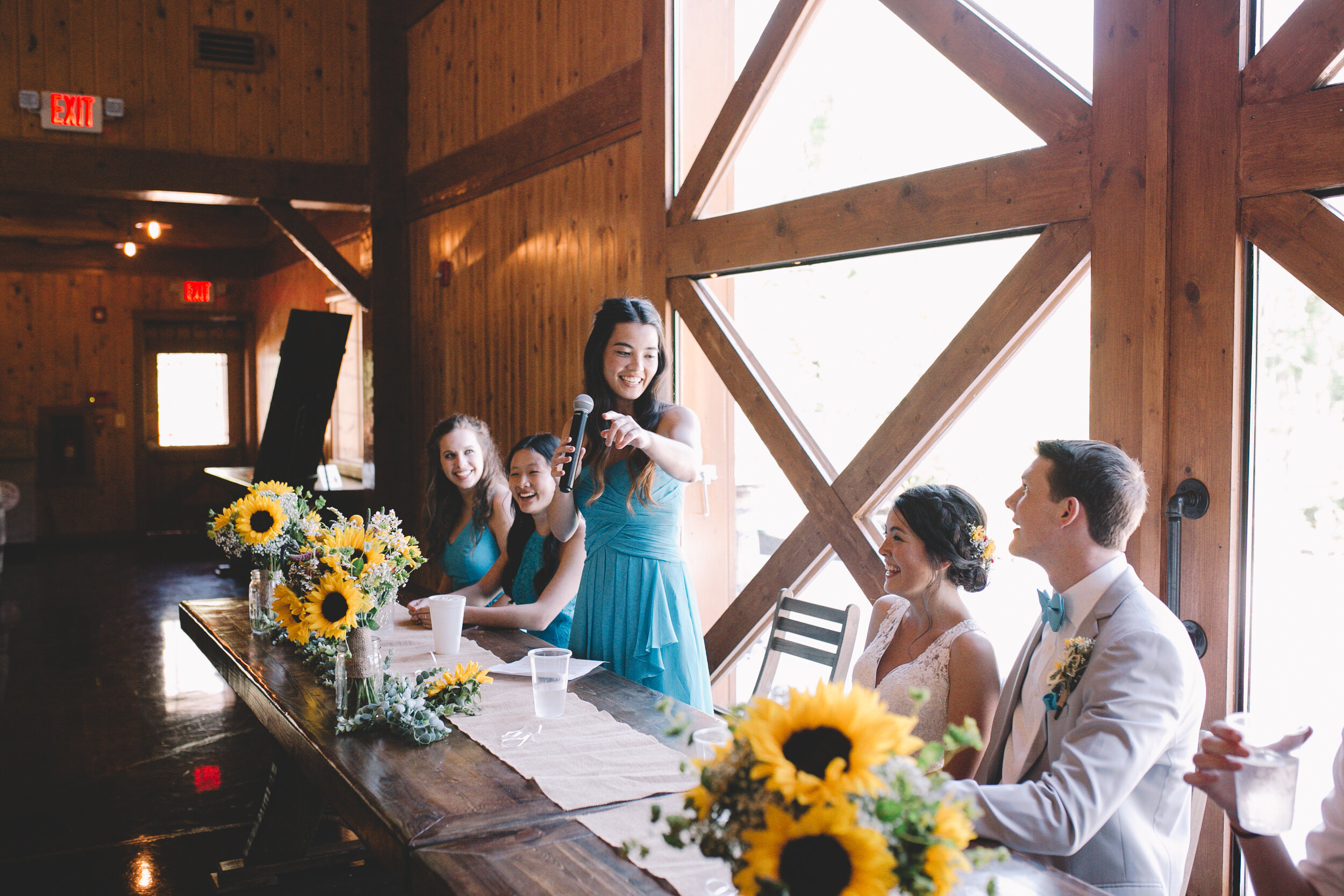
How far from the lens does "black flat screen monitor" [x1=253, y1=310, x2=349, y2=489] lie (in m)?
7.04

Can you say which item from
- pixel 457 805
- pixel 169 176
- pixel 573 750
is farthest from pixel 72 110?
pixel 457 805

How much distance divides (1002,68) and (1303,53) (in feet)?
2.71

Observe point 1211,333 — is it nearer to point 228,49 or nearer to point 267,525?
point 267,525

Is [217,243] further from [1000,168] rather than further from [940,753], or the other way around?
[940,753]

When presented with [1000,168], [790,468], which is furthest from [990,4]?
[790,468]

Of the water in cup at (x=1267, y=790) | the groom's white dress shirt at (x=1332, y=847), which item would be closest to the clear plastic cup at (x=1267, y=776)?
the water in cup at (x=1267, y=790)

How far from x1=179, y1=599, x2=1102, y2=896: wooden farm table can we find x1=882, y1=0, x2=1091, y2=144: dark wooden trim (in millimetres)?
1768

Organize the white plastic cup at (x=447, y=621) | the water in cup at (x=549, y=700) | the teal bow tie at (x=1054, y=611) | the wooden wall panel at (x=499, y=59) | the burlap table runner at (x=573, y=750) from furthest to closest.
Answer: the wooden wall panel at (x=499, y=59) < the white plastic cup at (x=447, y=621) < the water in cup at (x=549, y=700) < the teal bow tie at (x=1054, y=611) < the burlap table runner at (x=573, y=750)

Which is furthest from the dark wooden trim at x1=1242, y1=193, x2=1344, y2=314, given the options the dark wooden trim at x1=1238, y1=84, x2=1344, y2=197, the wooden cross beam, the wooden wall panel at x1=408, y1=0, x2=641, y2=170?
the wooden wall panel at x1=408, y1=0, x2=641, y2=170

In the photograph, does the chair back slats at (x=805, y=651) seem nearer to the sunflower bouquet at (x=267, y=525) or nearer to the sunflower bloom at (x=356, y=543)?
the sunflower bloom at (x=356, y=543)

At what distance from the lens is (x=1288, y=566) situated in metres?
2.29

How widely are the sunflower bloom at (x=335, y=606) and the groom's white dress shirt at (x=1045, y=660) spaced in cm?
132

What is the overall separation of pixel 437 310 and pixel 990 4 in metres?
4.38

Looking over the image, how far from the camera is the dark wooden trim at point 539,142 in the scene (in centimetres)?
448
